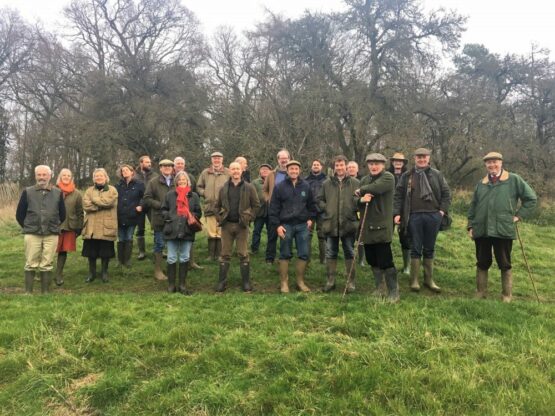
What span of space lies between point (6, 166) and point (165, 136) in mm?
10639

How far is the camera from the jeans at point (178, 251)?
6.84m

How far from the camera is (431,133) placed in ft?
73.2

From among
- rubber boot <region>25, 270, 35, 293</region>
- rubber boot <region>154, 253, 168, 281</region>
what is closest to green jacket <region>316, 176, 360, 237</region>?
rubber boot <region>154, 253, 168, 281</region>

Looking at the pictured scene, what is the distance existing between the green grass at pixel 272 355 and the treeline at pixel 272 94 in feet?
43.3

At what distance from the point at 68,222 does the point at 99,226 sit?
550mm

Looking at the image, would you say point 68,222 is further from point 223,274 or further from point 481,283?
point 481,283

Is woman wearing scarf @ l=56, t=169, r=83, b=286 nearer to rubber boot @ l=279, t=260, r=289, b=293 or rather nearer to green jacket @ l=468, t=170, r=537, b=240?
rubber boot @ l=279, t=260, r=289, b=293

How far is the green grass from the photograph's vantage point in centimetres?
355

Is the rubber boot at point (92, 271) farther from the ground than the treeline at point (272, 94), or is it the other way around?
the treeline at point (272, 94)

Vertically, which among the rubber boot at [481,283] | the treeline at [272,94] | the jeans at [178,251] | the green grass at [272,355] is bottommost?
the green grass at [272,355]

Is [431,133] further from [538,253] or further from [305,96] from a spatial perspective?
[538,253]

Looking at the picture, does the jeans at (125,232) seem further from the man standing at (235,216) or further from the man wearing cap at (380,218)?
the man wearing cap at (380,218)

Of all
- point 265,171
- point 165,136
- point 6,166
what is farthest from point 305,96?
point 6,166

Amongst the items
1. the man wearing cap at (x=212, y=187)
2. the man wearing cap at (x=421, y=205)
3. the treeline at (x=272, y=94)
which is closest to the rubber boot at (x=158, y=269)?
the man wearing cap at (x=212, y=187)
